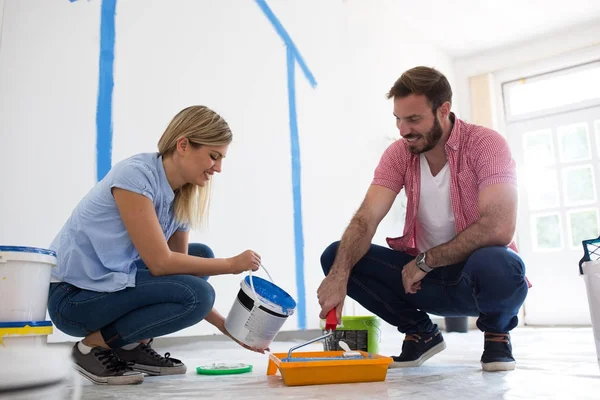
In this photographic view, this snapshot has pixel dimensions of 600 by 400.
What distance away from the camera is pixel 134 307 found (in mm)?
1340

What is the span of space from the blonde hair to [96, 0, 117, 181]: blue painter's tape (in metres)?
0.78

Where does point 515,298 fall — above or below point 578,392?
above

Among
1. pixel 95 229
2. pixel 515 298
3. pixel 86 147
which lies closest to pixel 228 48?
pixel 86 147

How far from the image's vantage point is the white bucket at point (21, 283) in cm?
111

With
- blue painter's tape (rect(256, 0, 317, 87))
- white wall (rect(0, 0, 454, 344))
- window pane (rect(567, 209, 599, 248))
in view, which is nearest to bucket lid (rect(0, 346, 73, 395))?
white wall (rect(0, 0, 454, 344))

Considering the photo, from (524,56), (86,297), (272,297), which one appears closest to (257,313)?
(272,297)

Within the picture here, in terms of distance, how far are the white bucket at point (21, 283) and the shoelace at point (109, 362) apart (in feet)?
0.67

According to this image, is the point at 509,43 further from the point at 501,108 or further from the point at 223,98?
the point at 223,98

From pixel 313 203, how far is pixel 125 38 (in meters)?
1.44

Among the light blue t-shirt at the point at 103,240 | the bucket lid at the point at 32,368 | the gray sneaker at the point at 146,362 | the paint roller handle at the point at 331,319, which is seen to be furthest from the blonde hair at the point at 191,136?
the bucket lid at the point at 32,368

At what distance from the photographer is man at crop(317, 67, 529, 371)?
4.60ft

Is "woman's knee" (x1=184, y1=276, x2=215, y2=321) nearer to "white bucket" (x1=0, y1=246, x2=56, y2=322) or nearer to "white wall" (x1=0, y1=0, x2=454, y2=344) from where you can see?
"white bucket" (x1=0, y1=246, x2=56, y2=322)

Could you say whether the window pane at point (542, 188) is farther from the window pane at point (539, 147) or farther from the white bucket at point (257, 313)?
the white bucket at point (257, 313)

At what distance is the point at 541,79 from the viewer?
460 cm
